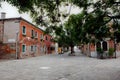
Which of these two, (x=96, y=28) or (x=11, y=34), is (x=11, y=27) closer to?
(x=11, y=34)

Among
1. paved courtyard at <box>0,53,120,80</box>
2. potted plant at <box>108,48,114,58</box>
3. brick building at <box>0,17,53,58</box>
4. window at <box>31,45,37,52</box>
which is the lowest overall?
paved courtyard at <box>0,53,120,80</box>

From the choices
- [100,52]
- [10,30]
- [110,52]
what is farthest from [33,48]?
[110,52]

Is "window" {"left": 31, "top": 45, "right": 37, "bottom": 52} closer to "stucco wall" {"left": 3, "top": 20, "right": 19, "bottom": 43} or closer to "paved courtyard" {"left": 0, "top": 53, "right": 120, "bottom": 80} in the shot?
"stucco wall" {"left": 3, "top": 20, "right": 19, "bottom": 43}

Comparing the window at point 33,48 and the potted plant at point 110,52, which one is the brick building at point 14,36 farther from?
the potted plant at point 110,52

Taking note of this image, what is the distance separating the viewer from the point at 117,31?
404 inches

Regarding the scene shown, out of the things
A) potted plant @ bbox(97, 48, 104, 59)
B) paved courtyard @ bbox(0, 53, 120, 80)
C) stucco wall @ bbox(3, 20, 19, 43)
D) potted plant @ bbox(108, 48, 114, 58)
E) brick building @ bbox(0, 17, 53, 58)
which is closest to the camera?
paved courtyard @ bbox(0, 53, 120, 80)

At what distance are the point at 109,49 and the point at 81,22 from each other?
69.3ft

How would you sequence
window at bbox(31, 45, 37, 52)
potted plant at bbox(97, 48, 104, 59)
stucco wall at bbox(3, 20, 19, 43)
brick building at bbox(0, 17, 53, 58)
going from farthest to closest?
window at bbox(31, 45, 37, 52) → potted plant at bbox(97, 48, 104, 59) → stucco wall at bbox(3, 20, 19, 43) → brick building at bbox(0, 17, 53, 58)

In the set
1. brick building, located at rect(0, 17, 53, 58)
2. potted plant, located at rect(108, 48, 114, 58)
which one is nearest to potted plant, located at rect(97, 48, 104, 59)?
potted plant, located at rect(108, 48, 114, 58)

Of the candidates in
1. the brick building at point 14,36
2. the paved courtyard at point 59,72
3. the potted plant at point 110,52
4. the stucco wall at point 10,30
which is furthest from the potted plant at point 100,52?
the stucco wall at point 10,30

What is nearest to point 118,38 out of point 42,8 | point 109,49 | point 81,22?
point 81,22

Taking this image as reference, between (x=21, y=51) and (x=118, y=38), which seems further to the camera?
(x=21, y=51)

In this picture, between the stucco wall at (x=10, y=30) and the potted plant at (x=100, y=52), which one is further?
the potted plant at (x=100, y=52)

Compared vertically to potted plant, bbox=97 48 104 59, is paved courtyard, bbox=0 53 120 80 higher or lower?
lower
